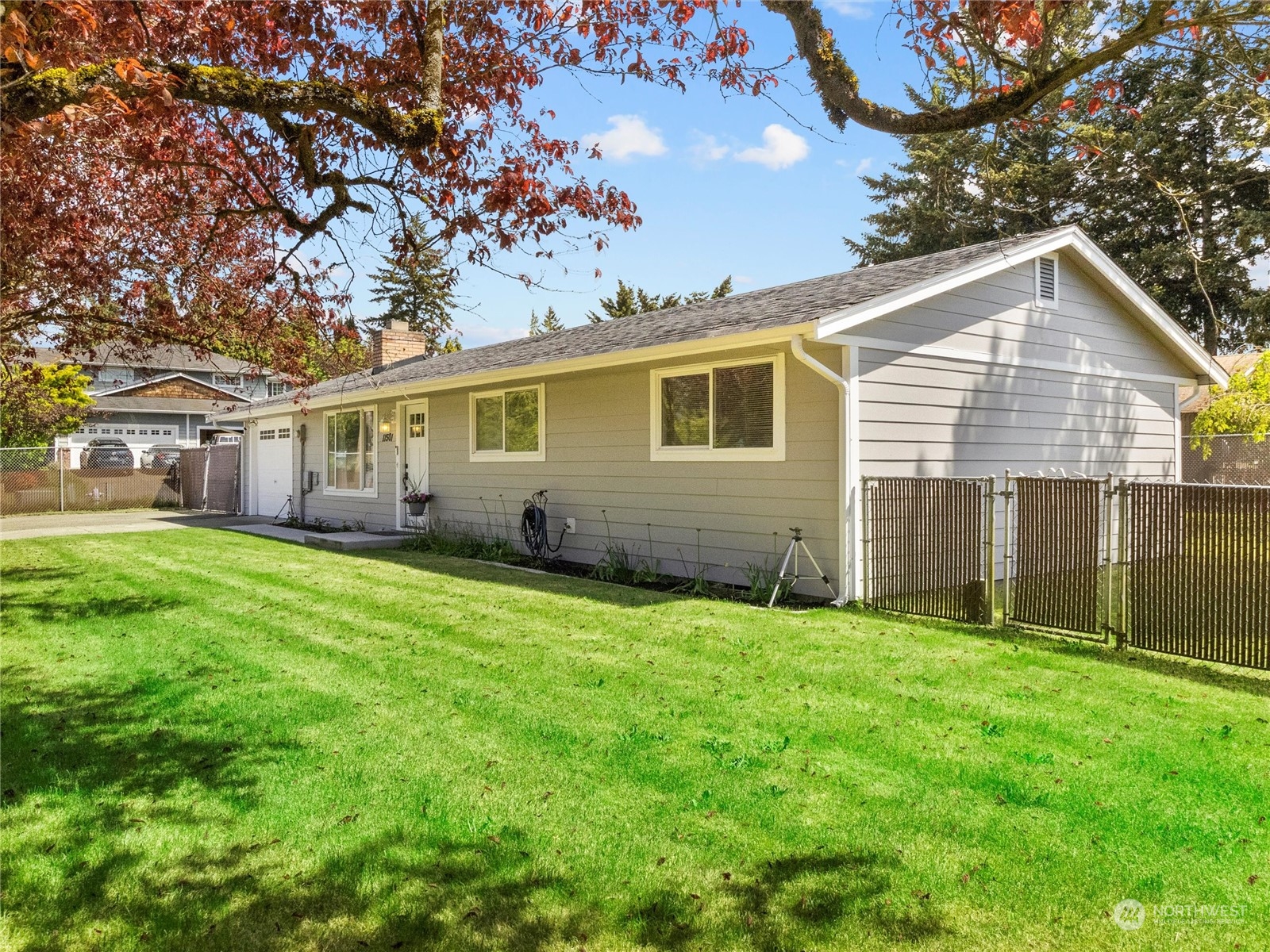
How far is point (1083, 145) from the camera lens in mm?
4008

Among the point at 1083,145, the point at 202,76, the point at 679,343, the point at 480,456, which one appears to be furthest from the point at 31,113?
the point at 480,456

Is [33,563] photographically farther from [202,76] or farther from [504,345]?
[202,76]

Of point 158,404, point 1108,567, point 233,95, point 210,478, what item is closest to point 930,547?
point 1108,567

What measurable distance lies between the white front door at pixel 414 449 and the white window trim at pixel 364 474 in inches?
39.5

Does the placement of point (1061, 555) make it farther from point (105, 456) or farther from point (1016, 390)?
point (105, 456)

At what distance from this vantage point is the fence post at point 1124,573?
628 centimetres

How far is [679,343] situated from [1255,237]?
19830 mm

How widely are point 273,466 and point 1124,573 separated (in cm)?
1858

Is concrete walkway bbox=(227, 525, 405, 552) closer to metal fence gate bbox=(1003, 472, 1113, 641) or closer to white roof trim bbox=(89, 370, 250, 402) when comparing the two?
metal fence gate bbox=(1003, 472, 1113, 641)

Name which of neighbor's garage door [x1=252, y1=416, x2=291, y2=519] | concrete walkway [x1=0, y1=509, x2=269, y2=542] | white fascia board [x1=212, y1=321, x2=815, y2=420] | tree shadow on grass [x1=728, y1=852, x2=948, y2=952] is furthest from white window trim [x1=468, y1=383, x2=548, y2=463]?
tree shadow on grass [x1=728, y1=852, x2=948, y2=952]

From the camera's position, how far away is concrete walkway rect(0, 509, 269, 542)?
15.8m

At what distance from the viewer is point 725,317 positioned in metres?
9.56

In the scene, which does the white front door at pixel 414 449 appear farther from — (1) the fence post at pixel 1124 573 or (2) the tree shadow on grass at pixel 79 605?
(1) the fence post at pixel 1124 573

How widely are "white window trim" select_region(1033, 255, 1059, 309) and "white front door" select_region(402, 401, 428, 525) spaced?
9.67m
